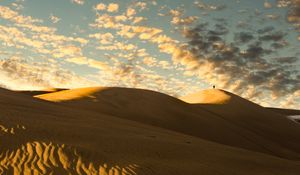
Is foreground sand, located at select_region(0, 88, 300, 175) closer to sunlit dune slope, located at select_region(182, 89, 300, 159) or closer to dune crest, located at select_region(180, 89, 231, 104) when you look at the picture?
sunlit dune slope, located at select_region(182, 89, 300, 159)

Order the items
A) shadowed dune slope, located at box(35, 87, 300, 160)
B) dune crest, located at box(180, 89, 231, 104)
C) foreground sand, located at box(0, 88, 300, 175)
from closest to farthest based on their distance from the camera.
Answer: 1. foreground sand, located at box(0, 88, 300, 175)
2. shadowed dune slope, located at box(35, 87, 300, 160)
3. dune crest, located at box(180, 89, 231, 104)

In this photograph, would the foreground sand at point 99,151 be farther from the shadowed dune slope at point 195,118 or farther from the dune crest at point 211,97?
the dune crest at point 211,97

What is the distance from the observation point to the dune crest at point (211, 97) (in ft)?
178

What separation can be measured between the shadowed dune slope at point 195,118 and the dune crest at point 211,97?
5397 millimetres

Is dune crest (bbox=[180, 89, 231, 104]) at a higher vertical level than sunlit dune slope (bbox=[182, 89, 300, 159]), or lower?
higher

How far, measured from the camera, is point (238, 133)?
34188 mm

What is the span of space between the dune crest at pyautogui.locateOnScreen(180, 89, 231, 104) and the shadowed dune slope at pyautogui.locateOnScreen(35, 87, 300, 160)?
5.40 meters

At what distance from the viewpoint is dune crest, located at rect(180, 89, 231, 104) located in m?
54.2

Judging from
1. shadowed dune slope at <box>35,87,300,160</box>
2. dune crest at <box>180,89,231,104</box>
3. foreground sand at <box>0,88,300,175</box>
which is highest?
dune crest at <box>180,89,231,104</box>

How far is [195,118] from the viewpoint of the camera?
34750 millimetres

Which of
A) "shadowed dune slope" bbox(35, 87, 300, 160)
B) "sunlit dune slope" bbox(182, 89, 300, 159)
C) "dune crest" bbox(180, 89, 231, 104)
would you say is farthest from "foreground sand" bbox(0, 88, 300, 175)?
"dune crest" bbox(180, 89, 231, 104)

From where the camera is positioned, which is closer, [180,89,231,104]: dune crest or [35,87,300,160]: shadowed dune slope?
[35,87,300,160]: shadowed dune slope

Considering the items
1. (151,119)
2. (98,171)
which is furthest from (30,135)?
(151,119)

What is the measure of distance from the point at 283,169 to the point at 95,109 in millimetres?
16497
